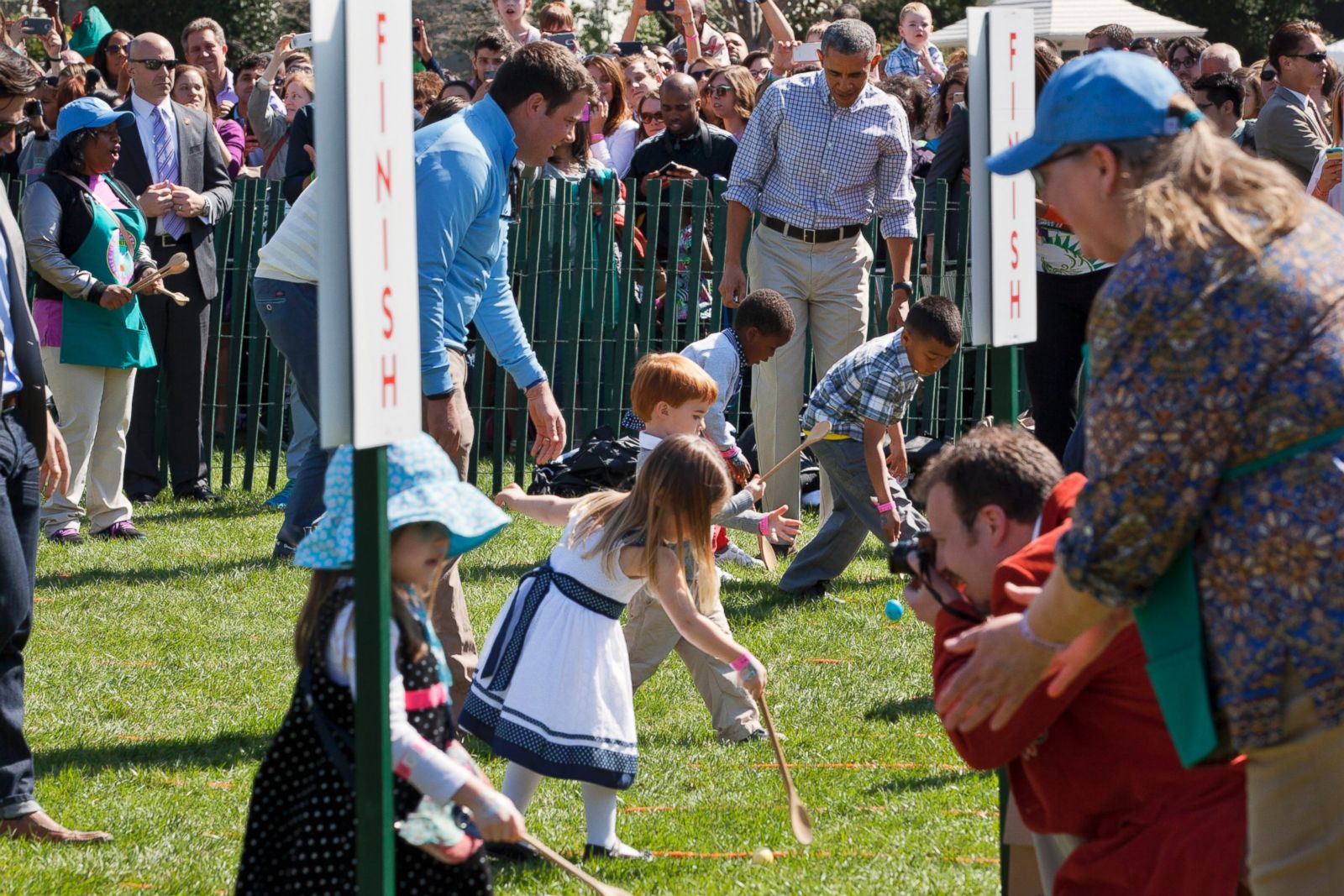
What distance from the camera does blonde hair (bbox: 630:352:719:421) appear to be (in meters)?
6.13

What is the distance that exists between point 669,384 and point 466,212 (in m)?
1.11

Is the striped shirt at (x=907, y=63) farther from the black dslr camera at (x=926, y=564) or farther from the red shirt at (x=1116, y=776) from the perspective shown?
the red shirt at (x=1116, y=776)

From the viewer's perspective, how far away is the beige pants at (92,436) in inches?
349

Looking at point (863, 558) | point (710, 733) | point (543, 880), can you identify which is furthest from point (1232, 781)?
point (863, 558)

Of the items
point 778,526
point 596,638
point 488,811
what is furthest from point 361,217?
point 778,526

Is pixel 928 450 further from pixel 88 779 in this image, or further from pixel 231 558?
pixel 88 779

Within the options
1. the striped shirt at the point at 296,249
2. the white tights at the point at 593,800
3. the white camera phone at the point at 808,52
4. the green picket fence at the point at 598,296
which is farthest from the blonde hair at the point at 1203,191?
the white camera phone at the point at 808,52

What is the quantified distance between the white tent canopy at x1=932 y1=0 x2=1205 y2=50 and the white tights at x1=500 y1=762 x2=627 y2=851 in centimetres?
1866

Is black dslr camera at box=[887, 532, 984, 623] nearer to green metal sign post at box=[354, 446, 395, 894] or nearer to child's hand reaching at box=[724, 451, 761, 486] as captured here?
green metal sign post at box=[354, 446, 395, 894]

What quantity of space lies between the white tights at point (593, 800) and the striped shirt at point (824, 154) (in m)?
4.77

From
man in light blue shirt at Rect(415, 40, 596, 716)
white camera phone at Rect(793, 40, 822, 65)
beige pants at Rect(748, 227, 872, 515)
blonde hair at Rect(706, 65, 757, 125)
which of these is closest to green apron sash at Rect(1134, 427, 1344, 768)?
man in light blue shirt at Rect(415, 40, 596, 716)

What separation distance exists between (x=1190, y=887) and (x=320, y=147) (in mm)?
1829

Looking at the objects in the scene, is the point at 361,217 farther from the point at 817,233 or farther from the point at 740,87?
the point at 740,87

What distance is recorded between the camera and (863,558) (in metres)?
8.81
